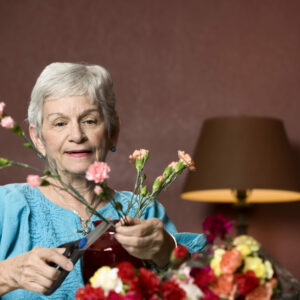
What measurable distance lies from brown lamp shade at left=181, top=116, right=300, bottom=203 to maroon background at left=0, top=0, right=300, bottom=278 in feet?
1.41

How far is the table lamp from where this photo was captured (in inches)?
72.1

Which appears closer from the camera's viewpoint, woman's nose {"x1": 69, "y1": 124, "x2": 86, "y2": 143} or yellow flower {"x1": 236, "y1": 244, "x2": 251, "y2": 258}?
yellow flower {"x1": 236, "y1": 244, "x2": 251, "y2": 258}

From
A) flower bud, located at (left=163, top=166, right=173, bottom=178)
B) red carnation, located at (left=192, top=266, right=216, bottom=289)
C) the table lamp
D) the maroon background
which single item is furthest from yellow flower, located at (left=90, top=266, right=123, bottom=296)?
the maroon background

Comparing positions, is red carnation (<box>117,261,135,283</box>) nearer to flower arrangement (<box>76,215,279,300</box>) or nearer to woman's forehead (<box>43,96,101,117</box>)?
flower arrangement (<box>76,215,279,300</box>)

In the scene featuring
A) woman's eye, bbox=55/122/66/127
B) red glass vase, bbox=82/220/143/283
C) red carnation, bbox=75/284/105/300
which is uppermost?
woman's eye, bbox=55/122/66/127

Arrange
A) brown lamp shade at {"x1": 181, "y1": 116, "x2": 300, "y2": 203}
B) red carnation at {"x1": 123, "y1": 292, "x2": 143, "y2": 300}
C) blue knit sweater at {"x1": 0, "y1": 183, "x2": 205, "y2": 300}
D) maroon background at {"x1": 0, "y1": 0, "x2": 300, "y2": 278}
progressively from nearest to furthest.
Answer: red carnation at {"x1": 123, "y1": 292, "x2": 143, "y2": 300}, blue knit sweater at {"x1": 0, "y1": 183, "x2": 205, "y2": 300}, brown lamp shade at {"x1": 181, "y1": 116, "x2": 300, "y2": 203}, maroon background at {"x1": 0, "y1": 0, "x2": 300, "y2": 278}

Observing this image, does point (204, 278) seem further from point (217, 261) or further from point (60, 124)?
point (60, 124)

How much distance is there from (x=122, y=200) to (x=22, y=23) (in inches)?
43.2

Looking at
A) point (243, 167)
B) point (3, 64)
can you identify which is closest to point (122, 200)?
point (243, 167)

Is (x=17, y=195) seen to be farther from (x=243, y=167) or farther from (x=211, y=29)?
(x=211, y=29)

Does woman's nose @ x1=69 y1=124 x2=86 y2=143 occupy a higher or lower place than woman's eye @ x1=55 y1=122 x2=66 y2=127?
lower

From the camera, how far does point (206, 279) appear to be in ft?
2.45

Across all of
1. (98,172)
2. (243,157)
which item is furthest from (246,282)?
(243,157)

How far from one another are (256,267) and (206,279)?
0.26ft
